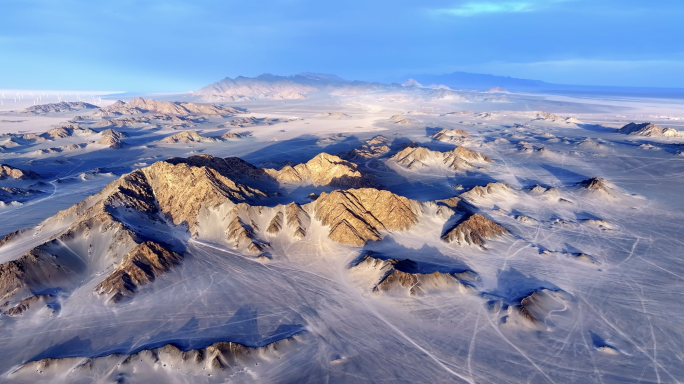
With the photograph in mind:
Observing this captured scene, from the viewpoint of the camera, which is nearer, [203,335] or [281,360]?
[281,360]

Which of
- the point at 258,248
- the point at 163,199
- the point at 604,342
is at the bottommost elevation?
the point at 604,342

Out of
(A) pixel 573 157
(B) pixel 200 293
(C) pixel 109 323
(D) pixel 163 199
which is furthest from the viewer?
(A) pixel 573 157

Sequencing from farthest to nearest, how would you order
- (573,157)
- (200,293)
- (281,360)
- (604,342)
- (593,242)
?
(573,157), (593,242), (200,293), (604,342), (281,360)

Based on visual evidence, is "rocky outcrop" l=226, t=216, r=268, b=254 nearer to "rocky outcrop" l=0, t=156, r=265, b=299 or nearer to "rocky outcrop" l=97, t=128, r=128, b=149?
"rocky outcrop" l=0, t=156, r=265, b=299

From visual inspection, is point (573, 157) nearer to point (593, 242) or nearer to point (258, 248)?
point (593, 242)

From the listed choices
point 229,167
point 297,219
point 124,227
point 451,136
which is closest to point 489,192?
point 297,219

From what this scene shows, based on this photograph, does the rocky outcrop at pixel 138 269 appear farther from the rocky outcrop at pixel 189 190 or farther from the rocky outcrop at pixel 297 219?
the rocky outcrop at pixel 297 219

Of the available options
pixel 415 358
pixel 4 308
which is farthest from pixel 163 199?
pixel 415 358

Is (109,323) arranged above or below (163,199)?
below
